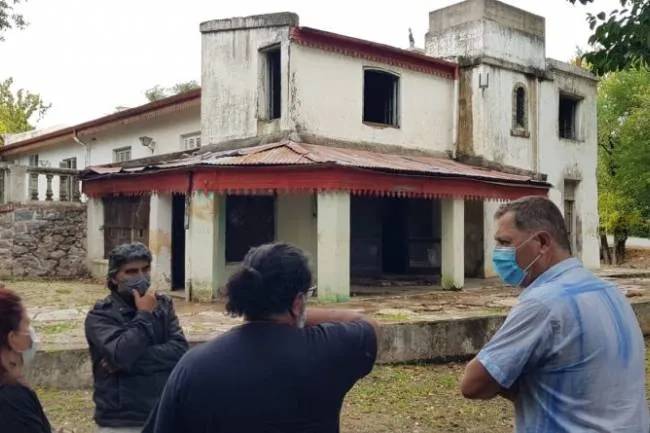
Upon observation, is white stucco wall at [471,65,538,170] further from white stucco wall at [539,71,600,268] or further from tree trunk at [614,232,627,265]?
tree trunk at [614,232,627,265]

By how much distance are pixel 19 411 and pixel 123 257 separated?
52.7 inches

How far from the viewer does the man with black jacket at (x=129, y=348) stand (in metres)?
3.20

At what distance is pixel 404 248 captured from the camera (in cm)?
1662

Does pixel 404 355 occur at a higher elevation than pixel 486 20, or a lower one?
lower

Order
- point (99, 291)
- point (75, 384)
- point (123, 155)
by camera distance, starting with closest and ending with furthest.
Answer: point (75, 384), point (99, 291), point (123, 155)

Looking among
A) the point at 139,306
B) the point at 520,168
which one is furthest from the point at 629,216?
the point at 139,306

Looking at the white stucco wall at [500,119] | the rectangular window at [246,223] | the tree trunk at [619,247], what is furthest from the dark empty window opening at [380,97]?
the tree trunk at [619,247]

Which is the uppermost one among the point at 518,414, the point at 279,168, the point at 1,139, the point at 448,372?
the point at 1,139

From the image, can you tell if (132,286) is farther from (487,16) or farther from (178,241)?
(487,16)

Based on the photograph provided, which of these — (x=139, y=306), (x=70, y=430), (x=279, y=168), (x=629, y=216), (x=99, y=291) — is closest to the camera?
Answer: (x=139, y=306)

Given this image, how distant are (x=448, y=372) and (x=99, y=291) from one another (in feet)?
25.4

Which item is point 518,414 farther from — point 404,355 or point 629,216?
point 629,216

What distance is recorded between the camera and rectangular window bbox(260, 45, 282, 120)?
13.7m

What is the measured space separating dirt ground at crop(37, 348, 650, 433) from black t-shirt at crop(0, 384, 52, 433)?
3605 millimetres
